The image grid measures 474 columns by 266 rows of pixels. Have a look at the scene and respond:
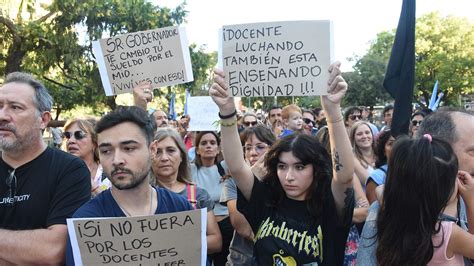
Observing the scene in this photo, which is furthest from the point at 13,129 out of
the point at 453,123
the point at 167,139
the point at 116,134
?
the point at 453,123

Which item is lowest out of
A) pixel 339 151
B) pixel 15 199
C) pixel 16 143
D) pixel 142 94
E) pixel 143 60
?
pixel 15 199

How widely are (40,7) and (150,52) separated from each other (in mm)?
13124

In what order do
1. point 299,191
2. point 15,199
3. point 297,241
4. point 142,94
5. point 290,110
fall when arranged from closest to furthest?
→ 1. point 15,199
2. point 297,241
3. point 299,191
4. point 142,94
5. point 290,110

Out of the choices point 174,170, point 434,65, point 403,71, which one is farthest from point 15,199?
Result: point 434,65

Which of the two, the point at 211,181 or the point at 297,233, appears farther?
the point at 211,181

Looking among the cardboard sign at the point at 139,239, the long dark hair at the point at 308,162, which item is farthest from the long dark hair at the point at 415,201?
the cardboard sign at the point at 139,239

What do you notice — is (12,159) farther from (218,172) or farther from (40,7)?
(40,7)

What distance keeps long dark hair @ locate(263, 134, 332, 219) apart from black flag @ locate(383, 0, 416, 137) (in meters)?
0.76

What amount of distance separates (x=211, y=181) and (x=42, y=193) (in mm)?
2300

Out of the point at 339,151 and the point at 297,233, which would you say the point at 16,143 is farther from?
the point at 339,151

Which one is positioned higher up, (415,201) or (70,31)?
(70,31)

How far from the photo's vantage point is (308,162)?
2.98m

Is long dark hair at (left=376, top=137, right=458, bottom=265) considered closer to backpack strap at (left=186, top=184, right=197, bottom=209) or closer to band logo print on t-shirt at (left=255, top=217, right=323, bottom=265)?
band logo print on t-shirt at (left=255, top=217, right=323, bottom=265)

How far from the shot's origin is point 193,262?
8.14ft
